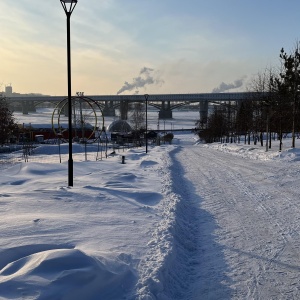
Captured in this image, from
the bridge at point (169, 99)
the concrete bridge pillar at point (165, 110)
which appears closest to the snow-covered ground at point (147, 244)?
the bridge at point (169, 99)

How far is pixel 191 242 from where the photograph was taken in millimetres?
6895

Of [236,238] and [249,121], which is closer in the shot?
[236,238]

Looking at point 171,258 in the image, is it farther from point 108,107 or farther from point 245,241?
point 108,107

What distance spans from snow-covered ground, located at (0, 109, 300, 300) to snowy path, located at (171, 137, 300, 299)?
0.06 ft

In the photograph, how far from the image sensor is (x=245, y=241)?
22.2 feet

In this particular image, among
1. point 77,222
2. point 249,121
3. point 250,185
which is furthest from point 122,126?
point 77,222

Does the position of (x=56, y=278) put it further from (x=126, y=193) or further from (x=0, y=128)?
(x=0, y=128)

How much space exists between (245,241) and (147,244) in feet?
6.39

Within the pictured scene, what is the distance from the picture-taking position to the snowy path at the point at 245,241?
486 centimetres

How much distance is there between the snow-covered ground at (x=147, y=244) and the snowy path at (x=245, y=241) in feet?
0.06

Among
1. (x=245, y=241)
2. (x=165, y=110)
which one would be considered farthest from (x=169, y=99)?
(x=245, y=241)

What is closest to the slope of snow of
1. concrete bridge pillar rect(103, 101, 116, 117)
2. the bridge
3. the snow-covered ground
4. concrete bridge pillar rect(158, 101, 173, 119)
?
the snow-covered ground

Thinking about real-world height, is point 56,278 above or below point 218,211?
above

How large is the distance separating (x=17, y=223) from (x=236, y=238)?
4170 mm
